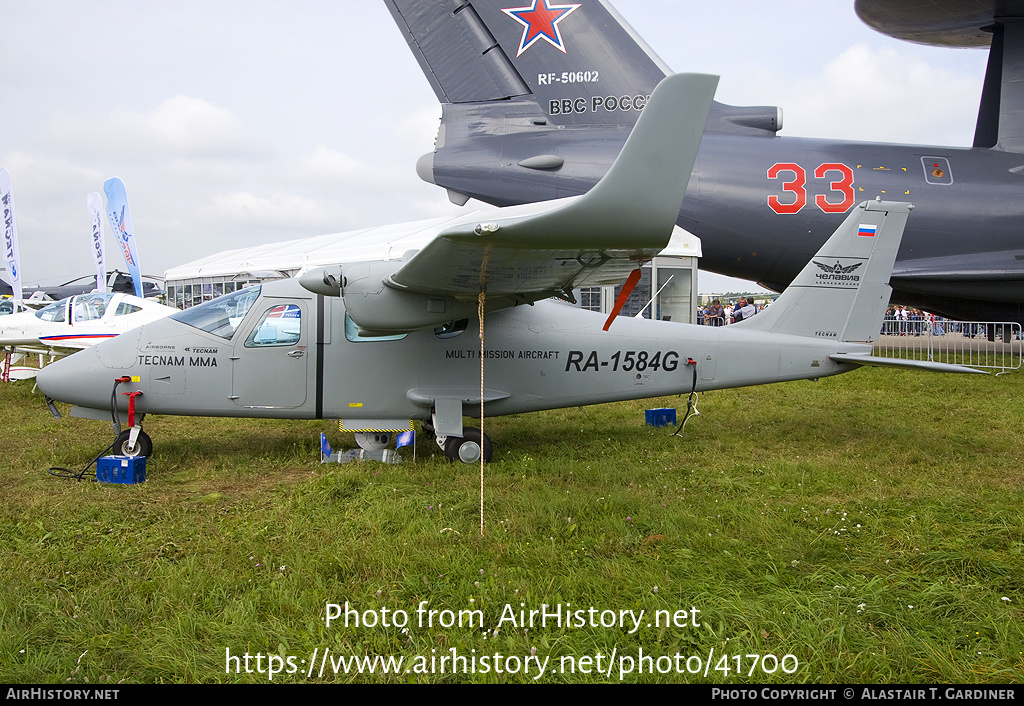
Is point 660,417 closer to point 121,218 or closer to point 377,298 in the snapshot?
point 377,298

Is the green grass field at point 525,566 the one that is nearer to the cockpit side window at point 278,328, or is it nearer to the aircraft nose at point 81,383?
the aircraft nose at point 81,383

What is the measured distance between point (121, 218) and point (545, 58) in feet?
71.1

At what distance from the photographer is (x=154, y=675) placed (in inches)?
102

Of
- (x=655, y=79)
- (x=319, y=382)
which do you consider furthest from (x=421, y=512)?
(x=655, y=79)

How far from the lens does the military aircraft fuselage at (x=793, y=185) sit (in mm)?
10633

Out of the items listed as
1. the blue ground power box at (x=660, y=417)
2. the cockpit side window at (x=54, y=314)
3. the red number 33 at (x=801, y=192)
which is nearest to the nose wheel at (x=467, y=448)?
the blue ground power box at (x=660, y=417)

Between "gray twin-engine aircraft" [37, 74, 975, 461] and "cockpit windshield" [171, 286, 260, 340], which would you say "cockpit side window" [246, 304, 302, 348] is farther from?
"cockpit windshield" [171, 286, 260, 340]

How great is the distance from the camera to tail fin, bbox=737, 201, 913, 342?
7117mm

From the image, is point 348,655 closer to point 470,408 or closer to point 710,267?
point 470,408

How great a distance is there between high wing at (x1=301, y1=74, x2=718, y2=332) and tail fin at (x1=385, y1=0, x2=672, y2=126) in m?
5.94

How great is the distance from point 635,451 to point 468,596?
3.86 metres

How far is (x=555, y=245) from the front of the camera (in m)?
3.80

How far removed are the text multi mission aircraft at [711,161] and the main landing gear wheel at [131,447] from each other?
6.47 m
